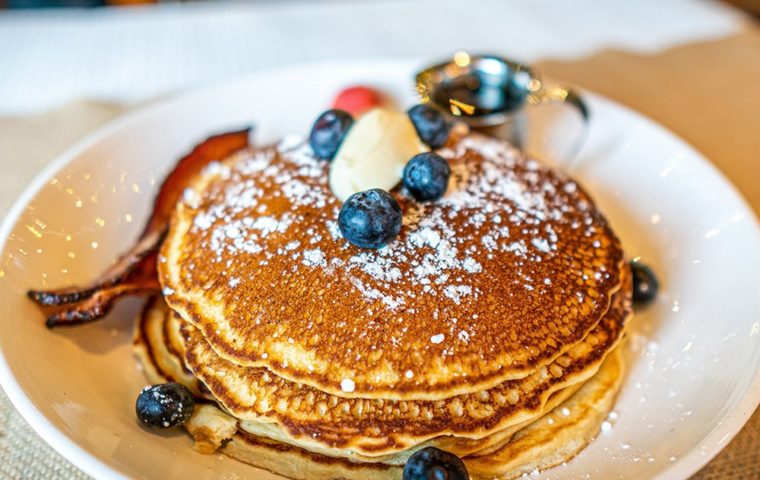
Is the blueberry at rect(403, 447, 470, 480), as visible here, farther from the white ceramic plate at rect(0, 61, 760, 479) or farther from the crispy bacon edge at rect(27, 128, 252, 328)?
the crispy bacon edge at rect(27, 128, 252, 328)

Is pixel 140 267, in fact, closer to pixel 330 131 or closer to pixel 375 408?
pixel 330 131

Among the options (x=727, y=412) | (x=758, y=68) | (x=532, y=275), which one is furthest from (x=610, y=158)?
(x=758, y=68)

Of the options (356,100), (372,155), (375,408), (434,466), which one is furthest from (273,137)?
(434,466)

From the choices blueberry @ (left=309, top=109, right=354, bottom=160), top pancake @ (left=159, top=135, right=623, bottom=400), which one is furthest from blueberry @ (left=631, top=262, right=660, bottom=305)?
blueberry @ (left=309, top=109, right=354, bottom=160)

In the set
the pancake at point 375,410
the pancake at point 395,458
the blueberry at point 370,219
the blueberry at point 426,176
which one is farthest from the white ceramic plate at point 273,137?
the blueberry at point 426,176

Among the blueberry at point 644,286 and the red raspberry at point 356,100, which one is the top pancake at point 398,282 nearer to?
the blueberry at point 644,286
